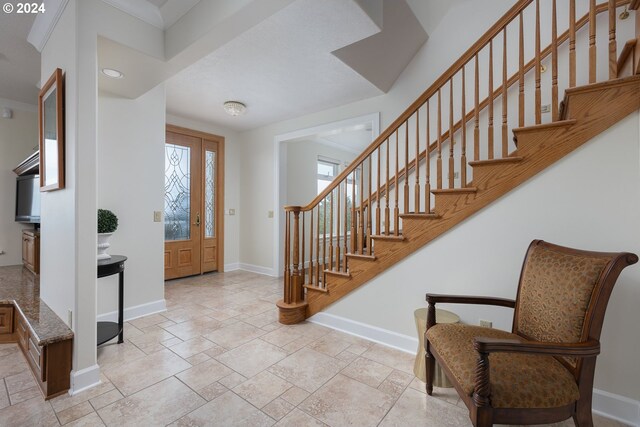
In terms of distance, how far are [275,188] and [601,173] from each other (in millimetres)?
4010

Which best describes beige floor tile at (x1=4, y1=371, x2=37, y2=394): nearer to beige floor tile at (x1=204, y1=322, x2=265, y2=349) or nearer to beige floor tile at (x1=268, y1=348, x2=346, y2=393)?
beige floor tile at (x1=204, y1=322, x2=265, y2=349)

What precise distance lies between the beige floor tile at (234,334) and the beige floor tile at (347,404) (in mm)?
959

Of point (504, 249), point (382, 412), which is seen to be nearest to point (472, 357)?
point (382, 412)

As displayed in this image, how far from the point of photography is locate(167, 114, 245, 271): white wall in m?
5.19

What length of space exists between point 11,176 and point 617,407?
658 cm

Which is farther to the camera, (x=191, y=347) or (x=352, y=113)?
(x=352, y=113)

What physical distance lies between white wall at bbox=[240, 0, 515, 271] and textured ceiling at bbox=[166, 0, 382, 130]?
0.19 metres

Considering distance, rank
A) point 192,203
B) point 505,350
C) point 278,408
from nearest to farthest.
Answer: point 505,350 → point 278,408 → point 192,203

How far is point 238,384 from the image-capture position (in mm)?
1876

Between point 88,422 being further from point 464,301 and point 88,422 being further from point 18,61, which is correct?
point 18,61

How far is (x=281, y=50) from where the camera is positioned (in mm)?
2688

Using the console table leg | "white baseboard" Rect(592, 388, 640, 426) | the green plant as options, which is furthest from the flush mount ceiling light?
"white baseboard" Rect(592, 388, 640, 426)

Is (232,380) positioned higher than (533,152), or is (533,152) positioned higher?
(533,152)

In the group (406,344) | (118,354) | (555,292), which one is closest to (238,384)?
(118,354)
